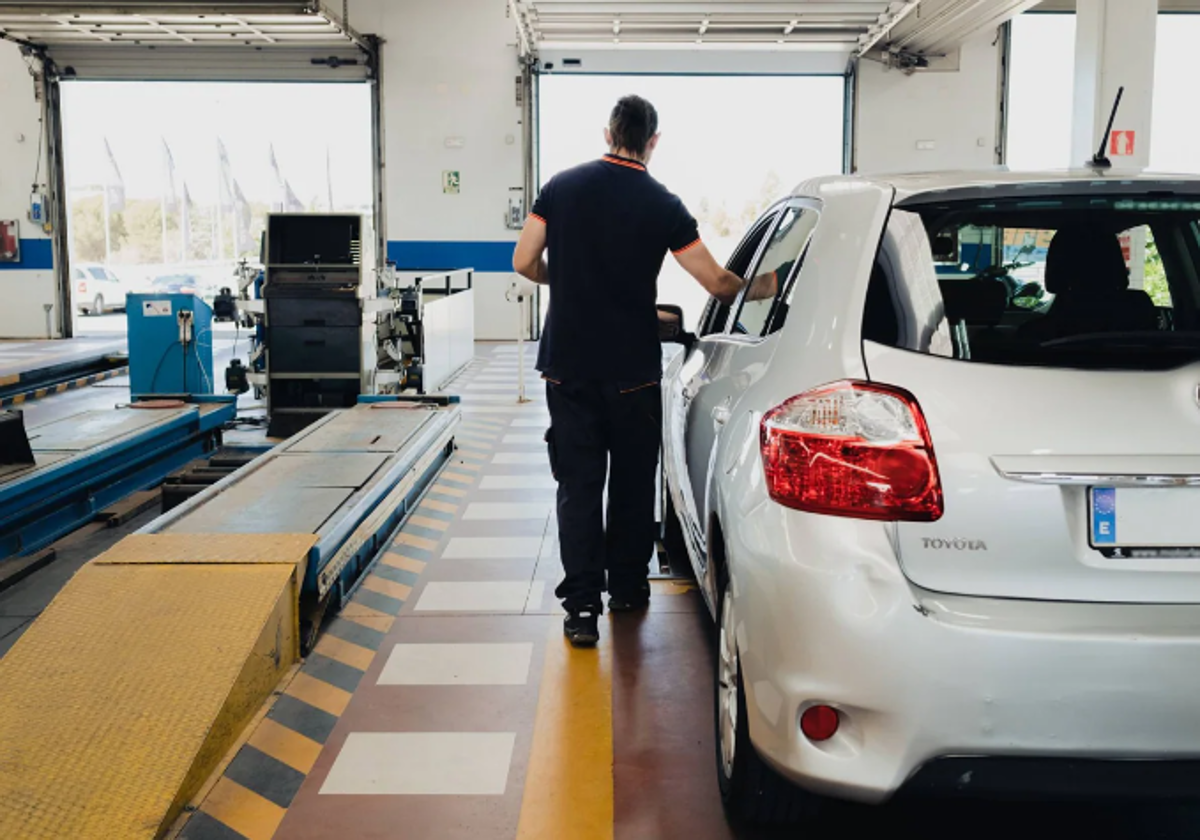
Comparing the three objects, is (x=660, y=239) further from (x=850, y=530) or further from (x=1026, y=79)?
(x=1026, y=79)

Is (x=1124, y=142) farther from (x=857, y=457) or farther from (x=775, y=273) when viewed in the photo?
(x=857, y=457)

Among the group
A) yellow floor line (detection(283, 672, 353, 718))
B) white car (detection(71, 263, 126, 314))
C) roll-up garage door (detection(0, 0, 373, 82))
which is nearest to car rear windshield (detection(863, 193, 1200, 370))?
yellow floor line (detection(283, 672, 353, 718))

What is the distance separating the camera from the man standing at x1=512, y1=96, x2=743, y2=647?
3.45 m

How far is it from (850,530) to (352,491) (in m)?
3.21

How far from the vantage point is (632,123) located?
11.5ft

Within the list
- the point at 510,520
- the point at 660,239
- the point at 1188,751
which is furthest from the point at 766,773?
the point at 510,520

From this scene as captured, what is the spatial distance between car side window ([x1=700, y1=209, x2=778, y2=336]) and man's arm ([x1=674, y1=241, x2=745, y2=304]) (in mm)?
92

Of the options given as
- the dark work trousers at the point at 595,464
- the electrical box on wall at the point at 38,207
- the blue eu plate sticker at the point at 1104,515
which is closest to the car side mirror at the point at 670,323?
the dark work trousers at the point at 595,464

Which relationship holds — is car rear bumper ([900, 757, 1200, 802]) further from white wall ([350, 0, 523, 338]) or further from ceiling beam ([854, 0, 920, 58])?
white wall ([350, 0, 523, 338])

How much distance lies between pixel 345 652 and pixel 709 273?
179 cm

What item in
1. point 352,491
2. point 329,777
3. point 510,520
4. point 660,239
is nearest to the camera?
point 329,777

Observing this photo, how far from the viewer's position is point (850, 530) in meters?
1.92

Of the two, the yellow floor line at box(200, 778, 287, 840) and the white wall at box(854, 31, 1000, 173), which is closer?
the yellow floor line at box(200, 778, 287, 840)

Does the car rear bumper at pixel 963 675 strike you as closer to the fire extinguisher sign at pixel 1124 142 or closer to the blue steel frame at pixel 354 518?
the blue steel frame at pixel 354 518
